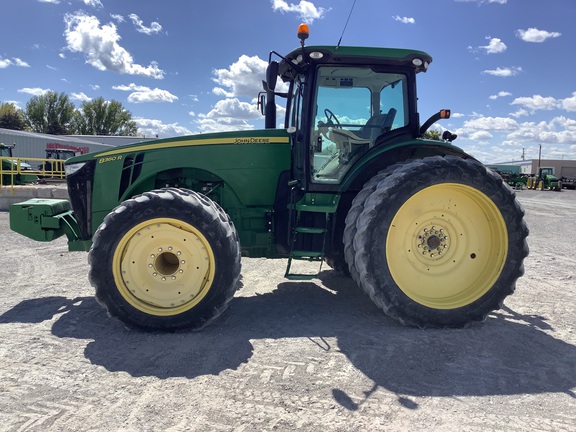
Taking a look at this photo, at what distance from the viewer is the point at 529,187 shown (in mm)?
41312

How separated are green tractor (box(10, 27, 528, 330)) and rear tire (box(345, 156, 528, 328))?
0.01 m

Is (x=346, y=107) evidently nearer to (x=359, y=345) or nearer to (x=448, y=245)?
(x=448, y=245)

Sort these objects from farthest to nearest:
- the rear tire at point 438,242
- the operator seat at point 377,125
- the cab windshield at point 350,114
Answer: the operator seat at point 377,125
the cab windshield at point 350,114
the rear tire at point 438,242

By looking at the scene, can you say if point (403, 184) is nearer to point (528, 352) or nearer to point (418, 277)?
point (418, 277)

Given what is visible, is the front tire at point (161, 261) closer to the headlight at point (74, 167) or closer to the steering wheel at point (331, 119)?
the headlight at point (74, 167)

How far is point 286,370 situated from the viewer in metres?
3.06

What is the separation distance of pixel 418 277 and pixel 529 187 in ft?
142

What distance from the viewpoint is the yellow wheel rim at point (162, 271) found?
3.71m

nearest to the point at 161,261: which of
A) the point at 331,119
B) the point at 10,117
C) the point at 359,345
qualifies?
the point at 359,345

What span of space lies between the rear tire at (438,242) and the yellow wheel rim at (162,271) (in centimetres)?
136

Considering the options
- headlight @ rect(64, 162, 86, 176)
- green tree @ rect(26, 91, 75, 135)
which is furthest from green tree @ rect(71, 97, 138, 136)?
headlight @ rect(64, 162, 86, 176)

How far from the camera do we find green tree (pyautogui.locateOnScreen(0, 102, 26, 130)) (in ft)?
176

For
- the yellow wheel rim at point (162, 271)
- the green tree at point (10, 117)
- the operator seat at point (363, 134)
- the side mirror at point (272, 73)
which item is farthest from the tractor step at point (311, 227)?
the green tree at point (10, 117)

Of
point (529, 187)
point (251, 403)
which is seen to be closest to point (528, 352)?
point (251, 403)
